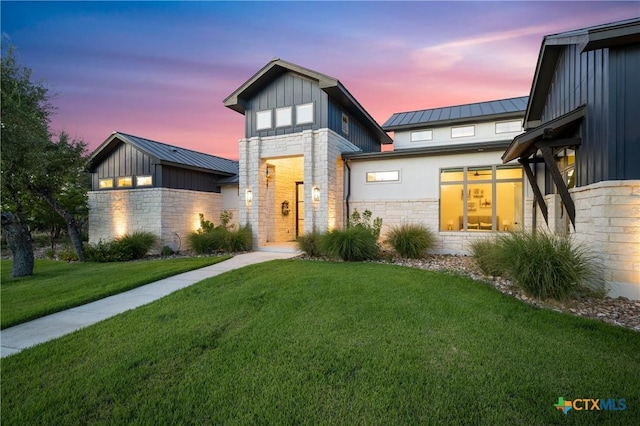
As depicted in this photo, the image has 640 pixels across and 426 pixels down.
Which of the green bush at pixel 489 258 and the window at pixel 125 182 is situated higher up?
the window at pixel 125 182

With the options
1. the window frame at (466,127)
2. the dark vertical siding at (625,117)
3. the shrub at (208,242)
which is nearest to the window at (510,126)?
Answer: the window frame at (466,127)

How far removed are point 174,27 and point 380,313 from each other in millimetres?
11235

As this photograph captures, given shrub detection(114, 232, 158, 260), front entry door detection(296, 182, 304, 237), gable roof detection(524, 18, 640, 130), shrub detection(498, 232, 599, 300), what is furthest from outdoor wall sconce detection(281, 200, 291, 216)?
gable roof detection(524, 18, 640, 130)

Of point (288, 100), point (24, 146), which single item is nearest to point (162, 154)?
point (24, 146)

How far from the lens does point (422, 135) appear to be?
16250 mm

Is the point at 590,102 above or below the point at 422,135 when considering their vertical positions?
below

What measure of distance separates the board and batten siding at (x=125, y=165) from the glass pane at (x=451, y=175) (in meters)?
11.8

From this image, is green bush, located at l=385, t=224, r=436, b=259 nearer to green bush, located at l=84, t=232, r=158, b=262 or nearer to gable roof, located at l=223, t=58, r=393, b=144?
gable roof, located at l=223, t=58, r=393, b=144

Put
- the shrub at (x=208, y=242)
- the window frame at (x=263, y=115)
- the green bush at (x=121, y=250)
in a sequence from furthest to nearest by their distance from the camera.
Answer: the window frame at (x=263, y=115)
the shrub at (x=208, y=242)
the green bush at (x=121, y=250)

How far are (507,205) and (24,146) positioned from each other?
13927mm

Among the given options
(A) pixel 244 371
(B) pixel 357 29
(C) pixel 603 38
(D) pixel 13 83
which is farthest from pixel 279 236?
(C) pixel 603 38

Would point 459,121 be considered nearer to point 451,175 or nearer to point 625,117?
point 451,175

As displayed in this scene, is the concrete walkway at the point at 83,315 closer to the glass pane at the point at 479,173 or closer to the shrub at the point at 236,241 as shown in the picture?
the shrub at the point at 236,241

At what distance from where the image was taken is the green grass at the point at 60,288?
15.1 feet
